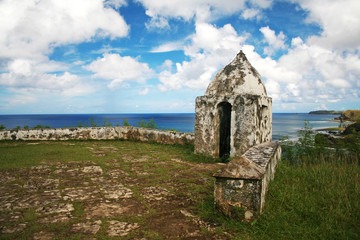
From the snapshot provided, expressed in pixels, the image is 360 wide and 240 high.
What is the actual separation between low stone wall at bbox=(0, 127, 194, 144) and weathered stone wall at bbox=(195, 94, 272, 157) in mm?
1934

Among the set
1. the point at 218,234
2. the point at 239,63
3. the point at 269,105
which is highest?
the point at 239,63

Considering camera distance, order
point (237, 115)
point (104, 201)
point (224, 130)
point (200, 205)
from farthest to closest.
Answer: point (224, 130), point (237, 115), point (104, 201), point (200, 205)

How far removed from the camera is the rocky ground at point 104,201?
276 cm

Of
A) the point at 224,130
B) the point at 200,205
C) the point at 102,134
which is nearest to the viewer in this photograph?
the point at 200,205

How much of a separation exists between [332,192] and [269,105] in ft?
12.5

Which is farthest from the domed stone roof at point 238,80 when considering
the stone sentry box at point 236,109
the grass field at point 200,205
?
the grass field at point 200,205

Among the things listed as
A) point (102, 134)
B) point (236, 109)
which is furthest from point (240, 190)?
point (102, 134)

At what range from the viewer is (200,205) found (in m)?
3.50

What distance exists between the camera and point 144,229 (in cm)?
283

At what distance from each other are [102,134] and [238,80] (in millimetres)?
7023

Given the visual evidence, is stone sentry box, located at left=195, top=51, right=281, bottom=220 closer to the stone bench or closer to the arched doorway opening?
the arched doorway opening

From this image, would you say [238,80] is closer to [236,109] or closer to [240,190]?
[236,109]

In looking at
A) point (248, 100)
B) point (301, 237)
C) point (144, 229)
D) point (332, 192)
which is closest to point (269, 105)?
point (248, 100)

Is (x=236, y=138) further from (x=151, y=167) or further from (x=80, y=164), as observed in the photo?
(x=80, y=164)
